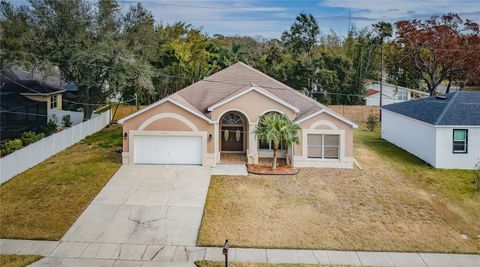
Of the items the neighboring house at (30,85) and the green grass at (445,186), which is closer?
the green grass at (445,186)

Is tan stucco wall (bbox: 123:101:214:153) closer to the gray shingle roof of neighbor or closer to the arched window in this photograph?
the arched window

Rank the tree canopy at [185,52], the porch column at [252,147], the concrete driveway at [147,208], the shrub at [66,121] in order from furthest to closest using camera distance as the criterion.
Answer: the shrub at [66,121], the tree canopy at [185,52], the porch column at [252,147], the concrete driveway at [147,208]

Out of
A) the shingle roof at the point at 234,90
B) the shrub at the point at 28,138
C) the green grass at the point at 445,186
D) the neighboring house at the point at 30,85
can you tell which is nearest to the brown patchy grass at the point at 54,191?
the shrub at the point at 28,138

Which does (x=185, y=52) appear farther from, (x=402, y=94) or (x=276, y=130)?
(x=402, y=94)

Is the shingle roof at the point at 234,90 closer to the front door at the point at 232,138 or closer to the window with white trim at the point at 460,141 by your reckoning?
the front door at the point at 232,138


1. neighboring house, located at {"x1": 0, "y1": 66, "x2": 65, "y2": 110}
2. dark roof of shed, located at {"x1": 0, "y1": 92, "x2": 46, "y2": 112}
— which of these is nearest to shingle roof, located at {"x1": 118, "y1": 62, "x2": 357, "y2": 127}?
neighboring house, located at {"x1": 0, "y1": 66, "x2": 65, "y2": 110}

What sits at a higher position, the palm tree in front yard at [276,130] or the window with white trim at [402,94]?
the window with white trim at [402,94]

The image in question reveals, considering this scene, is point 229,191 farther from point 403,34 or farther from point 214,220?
point 403,34

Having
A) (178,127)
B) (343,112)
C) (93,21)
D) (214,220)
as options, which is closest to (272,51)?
(343,112)
